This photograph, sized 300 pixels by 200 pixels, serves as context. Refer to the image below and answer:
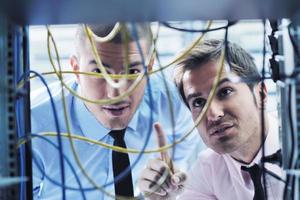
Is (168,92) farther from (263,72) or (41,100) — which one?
(41,100)

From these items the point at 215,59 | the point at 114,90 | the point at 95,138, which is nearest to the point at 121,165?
the point at 95,138

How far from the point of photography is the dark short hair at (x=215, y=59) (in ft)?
4.37

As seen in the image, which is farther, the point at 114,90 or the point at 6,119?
the point at 114,90

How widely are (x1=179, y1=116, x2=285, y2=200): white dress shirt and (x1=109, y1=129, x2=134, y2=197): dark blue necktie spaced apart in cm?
18

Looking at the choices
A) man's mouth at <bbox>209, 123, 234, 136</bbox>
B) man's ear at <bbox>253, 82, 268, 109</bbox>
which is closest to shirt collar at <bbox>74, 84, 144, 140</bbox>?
man's mouth at <bbox>209, 123, 234, 136</bbox>

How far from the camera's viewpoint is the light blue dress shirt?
4.30 ft

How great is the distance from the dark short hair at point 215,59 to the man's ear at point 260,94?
0.02 metres

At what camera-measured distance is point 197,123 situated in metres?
1.32

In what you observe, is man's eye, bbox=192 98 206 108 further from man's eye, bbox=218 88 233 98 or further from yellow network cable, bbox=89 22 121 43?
yellow network cable, bbox=89 22 121 43

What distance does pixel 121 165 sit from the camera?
132cm

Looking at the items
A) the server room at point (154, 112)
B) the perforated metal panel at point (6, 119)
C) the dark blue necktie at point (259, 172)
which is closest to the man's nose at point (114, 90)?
the server room at point (154, 112)

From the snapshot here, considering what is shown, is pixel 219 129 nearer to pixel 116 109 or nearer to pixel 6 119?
pixel 116 109

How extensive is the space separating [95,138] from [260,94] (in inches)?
21.8

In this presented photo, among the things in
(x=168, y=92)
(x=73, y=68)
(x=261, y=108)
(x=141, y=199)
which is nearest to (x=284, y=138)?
(x=261, y=108)
